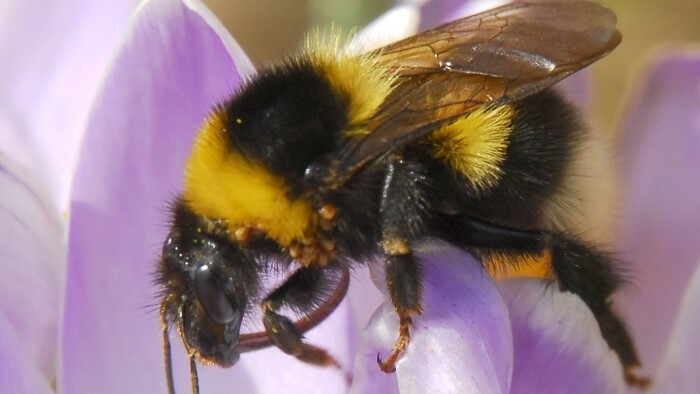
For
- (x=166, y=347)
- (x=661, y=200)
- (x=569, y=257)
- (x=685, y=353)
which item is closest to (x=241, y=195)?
(x=166, y=347)

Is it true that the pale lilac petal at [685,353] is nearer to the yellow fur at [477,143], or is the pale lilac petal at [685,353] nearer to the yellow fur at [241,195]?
the yellow fur at [477,143]

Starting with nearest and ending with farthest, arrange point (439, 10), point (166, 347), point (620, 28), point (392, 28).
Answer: point (166, 347) < point (392, 28) < point (439, 10) < point (620, 28)

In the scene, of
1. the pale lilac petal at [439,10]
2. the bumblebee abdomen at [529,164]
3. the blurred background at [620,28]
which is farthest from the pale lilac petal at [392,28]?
the blurred background at [620,28]

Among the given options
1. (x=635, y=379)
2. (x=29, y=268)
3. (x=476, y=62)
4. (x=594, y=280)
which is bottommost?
(x=635, y=379)

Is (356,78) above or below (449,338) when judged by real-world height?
above

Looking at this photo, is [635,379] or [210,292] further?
[635,379]

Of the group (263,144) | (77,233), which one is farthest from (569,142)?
(77,233)

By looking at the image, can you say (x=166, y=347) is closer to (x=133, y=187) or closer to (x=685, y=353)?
(x=133, y=187)

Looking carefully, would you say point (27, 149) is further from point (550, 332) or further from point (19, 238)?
point (550, 332)
